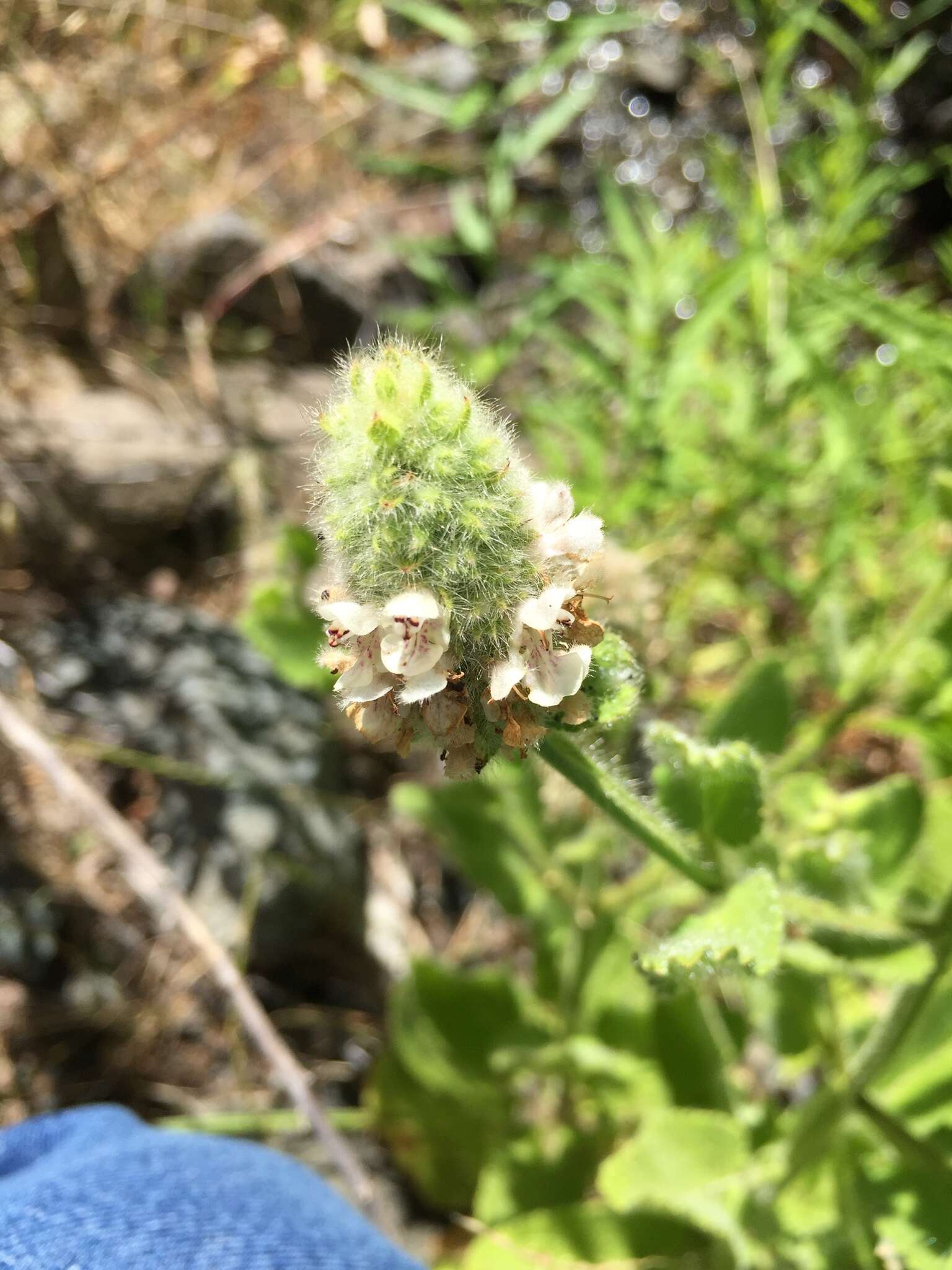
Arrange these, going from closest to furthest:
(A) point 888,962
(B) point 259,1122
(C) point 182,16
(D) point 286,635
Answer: (A) point 888,962 < (D) point 286,635 < (B) point 259,1122 < (C) point 182,16

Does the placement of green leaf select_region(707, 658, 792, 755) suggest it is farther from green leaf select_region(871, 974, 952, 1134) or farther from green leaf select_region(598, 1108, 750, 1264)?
green leaf select_region(598, 1108, 750, 1264)

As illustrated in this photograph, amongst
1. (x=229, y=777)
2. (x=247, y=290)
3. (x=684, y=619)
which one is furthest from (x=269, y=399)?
(x=684, y=619)

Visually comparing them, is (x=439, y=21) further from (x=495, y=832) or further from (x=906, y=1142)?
(x=906, y=1142)

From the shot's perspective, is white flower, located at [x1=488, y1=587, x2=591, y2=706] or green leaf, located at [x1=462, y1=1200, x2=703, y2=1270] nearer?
white flower, located at [x1=488, y1=587, x2=591, y2=706]

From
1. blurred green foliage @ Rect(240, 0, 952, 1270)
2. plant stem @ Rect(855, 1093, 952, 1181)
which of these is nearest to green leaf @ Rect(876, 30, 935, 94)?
blurred green foliage @ Rect(240, 0, 952, 1270)

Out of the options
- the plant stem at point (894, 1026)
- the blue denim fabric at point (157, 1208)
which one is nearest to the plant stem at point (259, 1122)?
the blue denim fabric at point (157, 1208)

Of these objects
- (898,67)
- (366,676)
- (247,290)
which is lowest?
(366,676)
